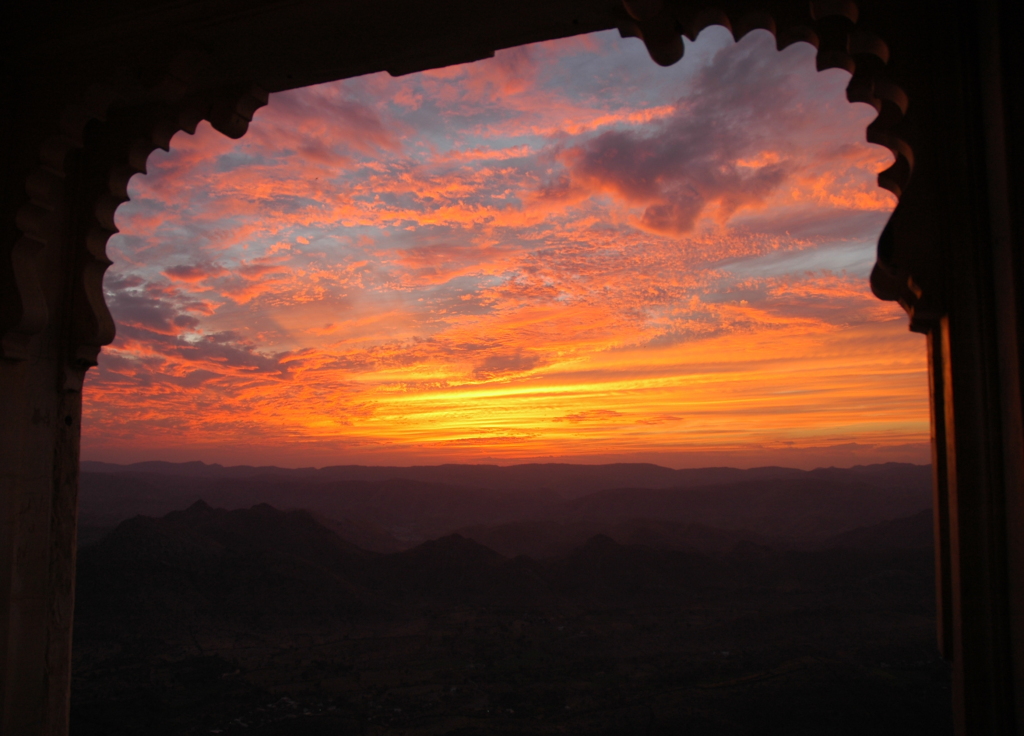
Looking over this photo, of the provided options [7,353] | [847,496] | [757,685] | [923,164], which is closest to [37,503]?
[7,353]

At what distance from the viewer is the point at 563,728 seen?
18734 mm

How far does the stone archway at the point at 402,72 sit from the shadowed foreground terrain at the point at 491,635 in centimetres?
1849

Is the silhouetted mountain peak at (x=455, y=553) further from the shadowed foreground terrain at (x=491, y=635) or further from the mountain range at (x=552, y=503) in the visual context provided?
the mountain range at (x=552, y=503)

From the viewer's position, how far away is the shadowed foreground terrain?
61.8 ft

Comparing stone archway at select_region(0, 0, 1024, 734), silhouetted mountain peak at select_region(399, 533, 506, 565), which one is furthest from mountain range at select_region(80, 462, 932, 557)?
stone archway at select_region(0, 0, 1024, 734)

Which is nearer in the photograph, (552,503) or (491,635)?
(491,635)

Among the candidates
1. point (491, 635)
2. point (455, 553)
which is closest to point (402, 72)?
point (491, 635)

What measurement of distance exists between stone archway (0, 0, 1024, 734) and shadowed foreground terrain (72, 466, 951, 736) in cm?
1849

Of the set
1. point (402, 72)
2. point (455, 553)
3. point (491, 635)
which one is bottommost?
point (491, 635)

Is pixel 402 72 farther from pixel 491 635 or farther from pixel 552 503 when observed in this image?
pixel 552 503

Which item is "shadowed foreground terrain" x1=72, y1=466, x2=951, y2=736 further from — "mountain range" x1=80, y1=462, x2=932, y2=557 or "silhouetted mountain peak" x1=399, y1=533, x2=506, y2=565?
"mountain range" x1=80, y1=462, x2=932, y2=557

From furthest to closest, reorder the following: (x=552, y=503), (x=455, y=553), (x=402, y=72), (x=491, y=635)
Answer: (x=552, y=503), (x=455, y=553), (x=491, y=635), (x=402, y=72)

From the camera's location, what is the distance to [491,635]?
25562 mm

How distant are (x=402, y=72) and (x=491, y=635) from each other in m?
26.2
